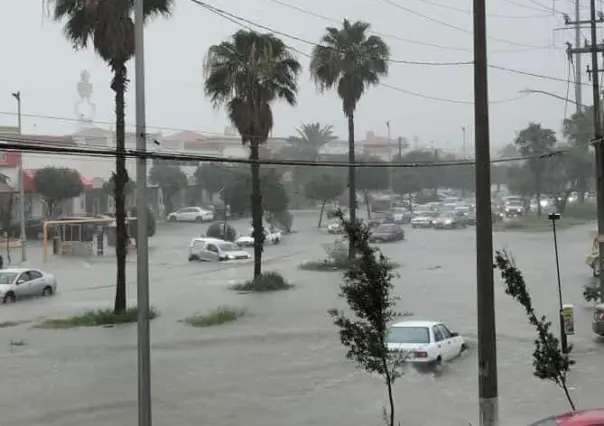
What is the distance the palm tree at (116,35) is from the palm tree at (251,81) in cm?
702

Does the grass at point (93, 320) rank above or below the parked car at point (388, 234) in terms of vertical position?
below

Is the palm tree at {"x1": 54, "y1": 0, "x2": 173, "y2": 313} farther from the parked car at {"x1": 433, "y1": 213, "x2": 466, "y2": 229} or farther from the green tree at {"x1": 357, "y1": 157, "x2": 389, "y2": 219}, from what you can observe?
the green tree at {"x1": 357, "y1": 157, "x2": 389, "y2": 219}

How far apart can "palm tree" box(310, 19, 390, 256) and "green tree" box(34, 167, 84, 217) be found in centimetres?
2437

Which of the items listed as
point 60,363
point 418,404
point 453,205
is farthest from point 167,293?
point 453,205

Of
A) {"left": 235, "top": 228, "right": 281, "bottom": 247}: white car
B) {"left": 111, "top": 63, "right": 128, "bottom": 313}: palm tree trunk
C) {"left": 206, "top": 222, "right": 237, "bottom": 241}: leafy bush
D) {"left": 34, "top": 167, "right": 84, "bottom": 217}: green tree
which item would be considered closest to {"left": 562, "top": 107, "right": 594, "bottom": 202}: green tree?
{"left": 235, "top": 228, "right": 281, "bottom": 247}: white car

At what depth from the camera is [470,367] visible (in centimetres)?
1869

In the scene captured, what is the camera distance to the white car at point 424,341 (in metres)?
18.2

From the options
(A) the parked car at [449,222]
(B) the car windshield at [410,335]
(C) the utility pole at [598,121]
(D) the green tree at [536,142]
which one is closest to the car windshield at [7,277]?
(B) the car windshield at [410,335]

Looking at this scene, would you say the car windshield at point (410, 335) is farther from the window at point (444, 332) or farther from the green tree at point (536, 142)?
the green tree at point (536, 142)

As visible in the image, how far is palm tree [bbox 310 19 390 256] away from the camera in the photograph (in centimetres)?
4347

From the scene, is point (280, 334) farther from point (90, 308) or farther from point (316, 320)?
point (90, 308)

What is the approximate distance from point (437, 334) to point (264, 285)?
15995 millimetres

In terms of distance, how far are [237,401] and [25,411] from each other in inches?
148

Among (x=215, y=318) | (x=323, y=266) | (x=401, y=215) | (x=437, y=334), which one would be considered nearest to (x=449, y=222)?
(x=401, y=215)
